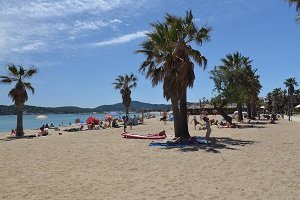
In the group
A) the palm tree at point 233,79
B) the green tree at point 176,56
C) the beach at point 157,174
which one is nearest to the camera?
the beach at point 157,174

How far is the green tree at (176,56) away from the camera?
2067cm

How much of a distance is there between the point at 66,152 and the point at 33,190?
8250 millimetres

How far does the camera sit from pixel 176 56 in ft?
68.5

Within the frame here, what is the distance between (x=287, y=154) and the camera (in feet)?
47.9

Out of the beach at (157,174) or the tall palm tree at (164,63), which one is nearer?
the beach at (157,174)

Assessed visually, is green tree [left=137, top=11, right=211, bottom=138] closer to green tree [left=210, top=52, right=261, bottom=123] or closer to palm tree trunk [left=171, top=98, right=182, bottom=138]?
palm tree trunk [left=171, top=98, right=182, bottom=138]

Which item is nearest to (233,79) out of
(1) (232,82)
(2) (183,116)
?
(1) (232,82)

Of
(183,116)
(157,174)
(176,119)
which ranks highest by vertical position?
(183,116)

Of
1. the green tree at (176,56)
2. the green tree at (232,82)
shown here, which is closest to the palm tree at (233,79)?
the green tree at (232,82)

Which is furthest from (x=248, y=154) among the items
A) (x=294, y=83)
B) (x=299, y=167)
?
(x=294, y=83)

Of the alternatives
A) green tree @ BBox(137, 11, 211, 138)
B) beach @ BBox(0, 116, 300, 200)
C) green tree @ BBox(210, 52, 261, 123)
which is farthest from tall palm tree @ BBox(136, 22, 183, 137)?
green tree @ BBox(210, 52, 261, 123)

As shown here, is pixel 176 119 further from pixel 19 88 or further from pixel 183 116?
pixel 19 88

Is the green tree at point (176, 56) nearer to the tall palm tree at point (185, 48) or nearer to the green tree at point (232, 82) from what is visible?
the tall palm tree at point (185, 48)

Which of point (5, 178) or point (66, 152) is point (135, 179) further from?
point (66, 152)
